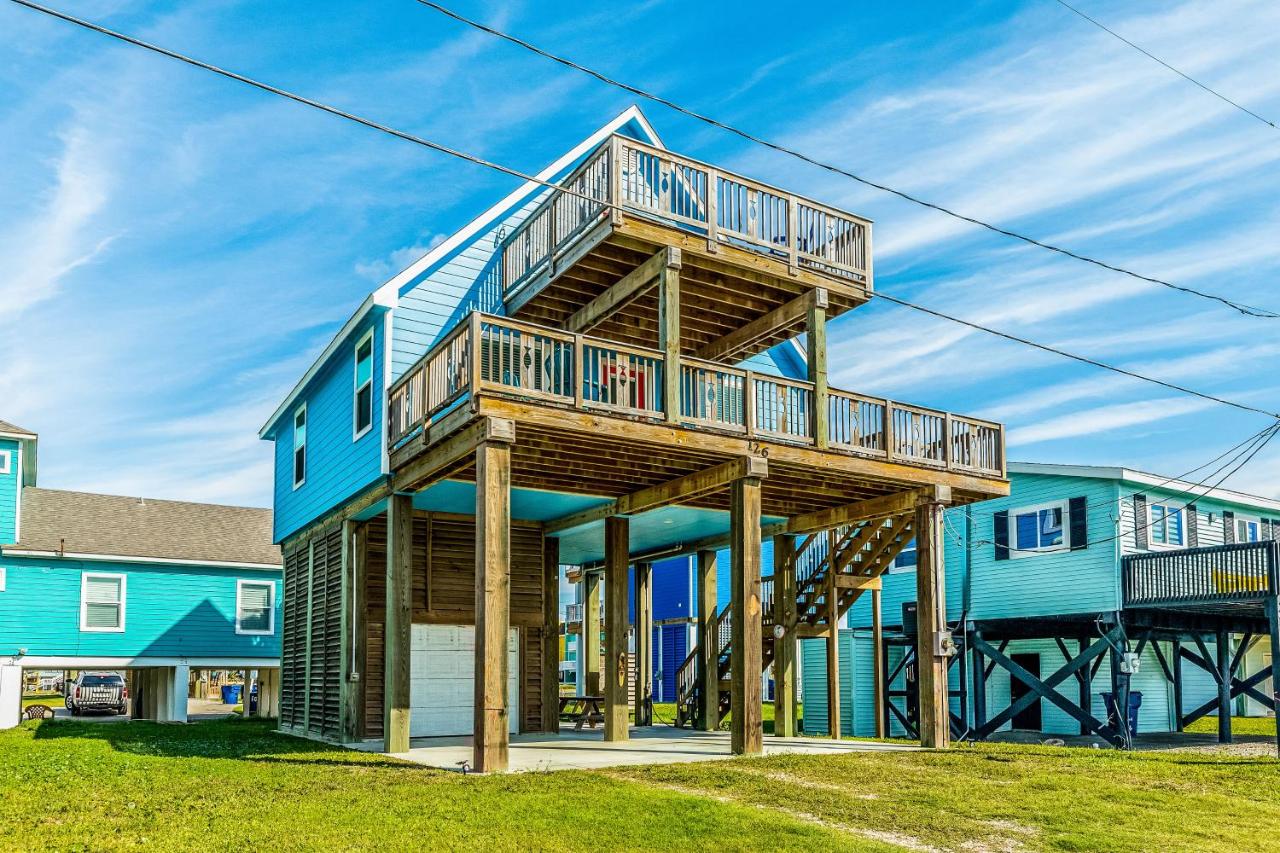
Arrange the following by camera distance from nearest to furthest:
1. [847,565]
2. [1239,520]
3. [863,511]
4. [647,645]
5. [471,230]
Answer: [471,230] < [863,511] < [847,565] < [647,645] < [1239,520]

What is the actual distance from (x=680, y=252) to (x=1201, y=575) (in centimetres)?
1506

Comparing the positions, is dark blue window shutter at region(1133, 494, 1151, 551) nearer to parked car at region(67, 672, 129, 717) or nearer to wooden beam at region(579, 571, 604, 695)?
wooden beam at region(579, 571, 604, 695)

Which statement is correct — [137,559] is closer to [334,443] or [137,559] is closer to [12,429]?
[12,429]

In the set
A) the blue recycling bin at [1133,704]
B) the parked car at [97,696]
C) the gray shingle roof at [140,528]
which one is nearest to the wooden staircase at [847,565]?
the blue recycling bin at [1133,704]

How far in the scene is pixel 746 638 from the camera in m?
15.6

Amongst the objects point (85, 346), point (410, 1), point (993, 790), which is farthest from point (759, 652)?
point (85, 346)

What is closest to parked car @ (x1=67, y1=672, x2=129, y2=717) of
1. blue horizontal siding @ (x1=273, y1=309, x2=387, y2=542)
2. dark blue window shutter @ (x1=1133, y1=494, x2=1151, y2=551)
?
blue horizontal siding @ (x1=273, y1=309, x2=387, y2=542)

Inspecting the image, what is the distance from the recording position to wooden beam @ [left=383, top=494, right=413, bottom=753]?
1670cm

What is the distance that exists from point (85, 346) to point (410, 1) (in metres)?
15.7

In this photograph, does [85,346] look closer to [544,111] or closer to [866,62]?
[544,111]

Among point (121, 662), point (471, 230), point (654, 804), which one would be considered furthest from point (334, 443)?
point (121, 662)

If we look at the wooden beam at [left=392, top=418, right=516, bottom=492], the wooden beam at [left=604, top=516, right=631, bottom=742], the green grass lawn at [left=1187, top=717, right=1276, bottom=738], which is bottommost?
the green grass lawn at [left=1187, top=717, right=1276, bottom=738]

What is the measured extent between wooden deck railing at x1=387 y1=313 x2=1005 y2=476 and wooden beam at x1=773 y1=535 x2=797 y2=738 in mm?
4260

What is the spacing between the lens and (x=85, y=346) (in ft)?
77.1
